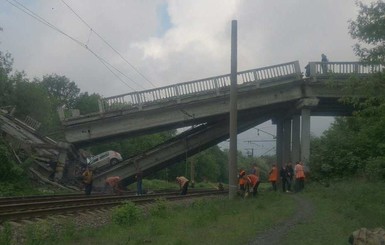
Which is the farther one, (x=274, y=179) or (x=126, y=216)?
(x=274, y=179)

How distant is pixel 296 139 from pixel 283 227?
22955 millimetres

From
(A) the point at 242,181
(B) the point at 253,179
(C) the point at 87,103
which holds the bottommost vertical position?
(A) the point at 242,181

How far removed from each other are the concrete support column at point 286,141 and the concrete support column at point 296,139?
1.18 metres

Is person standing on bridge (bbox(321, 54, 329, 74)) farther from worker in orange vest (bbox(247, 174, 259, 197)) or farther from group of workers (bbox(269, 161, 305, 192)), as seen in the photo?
worker in orange vest (bbox(247, 174, 259, 197))

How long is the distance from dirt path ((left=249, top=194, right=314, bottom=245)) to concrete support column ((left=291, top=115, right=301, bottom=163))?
17.1 meters

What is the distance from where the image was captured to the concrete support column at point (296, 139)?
34.1 meters

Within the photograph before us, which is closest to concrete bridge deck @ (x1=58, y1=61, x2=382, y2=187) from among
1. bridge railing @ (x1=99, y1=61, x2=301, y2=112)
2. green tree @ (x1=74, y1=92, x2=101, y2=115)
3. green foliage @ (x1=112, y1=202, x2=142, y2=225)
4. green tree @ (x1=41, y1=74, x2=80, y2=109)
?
bridge railing @ (x1=99, y1=61, x2=301, y2=112)

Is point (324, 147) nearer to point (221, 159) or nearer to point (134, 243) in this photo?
point (134, 243)

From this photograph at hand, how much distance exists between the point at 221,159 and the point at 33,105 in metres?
60.9

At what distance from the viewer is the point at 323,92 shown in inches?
1278

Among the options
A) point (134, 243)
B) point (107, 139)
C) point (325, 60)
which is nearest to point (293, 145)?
point (325, 60)

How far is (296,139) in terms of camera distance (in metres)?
34.4


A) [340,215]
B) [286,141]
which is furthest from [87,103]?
[340,215]

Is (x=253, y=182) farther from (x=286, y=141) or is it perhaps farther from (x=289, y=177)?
(x=286, y=141)
